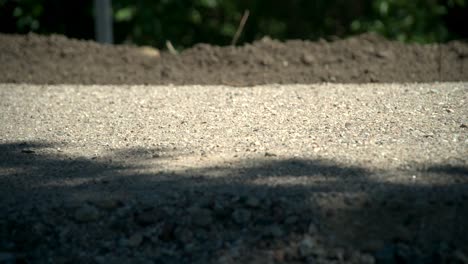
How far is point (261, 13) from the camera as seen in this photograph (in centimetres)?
1055

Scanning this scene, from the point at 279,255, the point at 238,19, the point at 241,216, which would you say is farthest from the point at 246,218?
the point at 238,19

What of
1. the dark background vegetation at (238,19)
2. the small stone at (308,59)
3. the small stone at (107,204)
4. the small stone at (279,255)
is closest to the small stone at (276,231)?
the small stone at (279,255)

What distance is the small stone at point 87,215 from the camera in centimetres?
375

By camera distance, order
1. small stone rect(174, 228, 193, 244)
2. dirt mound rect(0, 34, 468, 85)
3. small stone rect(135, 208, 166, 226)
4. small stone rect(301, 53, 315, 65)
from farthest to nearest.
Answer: small stone rect(301, 53, 315, 65) < dirt mound rect(0, 34, 468, 85) < small stone rect(135, 208, 166, 226) < small stone rect(174, 228, 193, 244)

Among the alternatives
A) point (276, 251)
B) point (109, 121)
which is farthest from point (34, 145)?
point (276, 251)

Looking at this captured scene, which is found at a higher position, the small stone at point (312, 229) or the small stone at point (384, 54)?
the small stone at point (312, 229)

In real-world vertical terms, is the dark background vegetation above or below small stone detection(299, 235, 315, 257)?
below

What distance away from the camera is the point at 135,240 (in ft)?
11.9

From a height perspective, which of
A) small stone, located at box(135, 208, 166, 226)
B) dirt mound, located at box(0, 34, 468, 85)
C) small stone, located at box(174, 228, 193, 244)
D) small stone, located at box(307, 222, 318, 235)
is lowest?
dirt mound, located at box(0, 34, 468, 85)

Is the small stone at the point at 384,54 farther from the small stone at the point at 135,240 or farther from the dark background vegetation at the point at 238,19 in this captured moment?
the small stone at the point at 135,240

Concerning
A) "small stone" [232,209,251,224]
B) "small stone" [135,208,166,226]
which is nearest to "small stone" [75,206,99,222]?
"small stone" [135,208,166,226]

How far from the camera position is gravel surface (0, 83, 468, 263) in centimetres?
352

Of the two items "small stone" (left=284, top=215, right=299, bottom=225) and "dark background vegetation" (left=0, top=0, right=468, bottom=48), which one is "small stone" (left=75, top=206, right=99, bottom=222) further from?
"dark background vegetation" (left=0, top=0, right=468, bottom=48)

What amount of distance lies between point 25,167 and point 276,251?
2019mm
